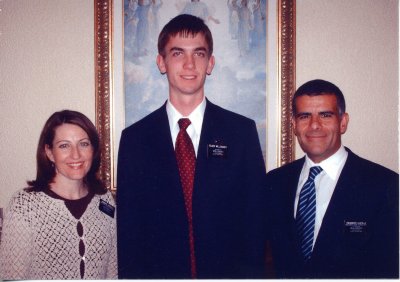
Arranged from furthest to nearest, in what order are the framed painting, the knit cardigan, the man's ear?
the framed painting < the man's ear < the knit cardigan

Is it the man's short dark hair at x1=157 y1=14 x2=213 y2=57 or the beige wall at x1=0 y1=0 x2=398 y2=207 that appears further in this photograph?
the beige wall at x1=0 y1=0 x2=398 y2=207

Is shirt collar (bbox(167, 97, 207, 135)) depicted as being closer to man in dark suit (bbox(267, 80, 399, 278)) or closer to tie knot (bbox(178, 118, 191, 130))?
tie knot (bbox(178, 118, 191, 130))

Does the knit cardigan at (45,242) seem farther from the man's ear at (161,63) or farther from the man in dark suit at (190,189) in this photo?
the man's ear at (161,63)

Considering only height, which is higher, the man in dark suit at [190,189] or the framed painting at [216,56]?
the framed painting at [216,56]

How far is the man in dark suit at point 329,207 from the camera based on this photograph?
1.64 meters

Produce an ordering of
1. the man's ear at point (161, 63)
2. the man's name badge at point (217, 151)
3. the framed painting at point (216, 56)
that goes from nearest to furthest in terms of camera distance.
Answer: the man's name badge at point (217, 151) → the man's ear at point (161, 63) → the framed painting at point (216, 56)

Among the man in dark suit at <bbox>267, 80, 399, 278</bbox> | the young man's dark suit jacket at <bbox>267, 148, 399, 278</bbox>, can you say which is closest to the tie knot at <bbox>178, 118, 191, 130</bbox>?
the man in dark suit at <bbox>267, 80, 399, 278</bbox>

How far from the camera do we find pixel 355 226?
1639 mm

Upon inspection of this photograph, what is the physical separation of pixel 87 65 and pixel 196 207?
1.14m

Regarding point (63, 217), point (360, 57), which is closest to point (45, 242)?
point (63, 217)

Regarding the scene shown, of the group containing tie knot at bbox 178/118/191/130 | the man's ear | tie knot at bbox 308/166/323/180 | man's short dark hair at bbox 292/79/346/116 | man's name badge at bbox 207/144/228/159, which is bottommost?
tie knot at bbox 308/166/323/180

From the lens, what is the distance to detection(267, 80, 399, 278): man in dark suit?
1.64 metres

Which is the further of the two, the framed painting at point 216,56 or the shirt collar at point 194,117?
the framed painting at point 216,56

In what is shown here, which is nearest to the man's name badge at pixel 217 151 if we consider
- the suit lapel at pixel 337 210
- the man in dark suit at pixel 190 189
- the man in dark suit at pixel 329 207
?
the man in dark suit at pixel 190 189
